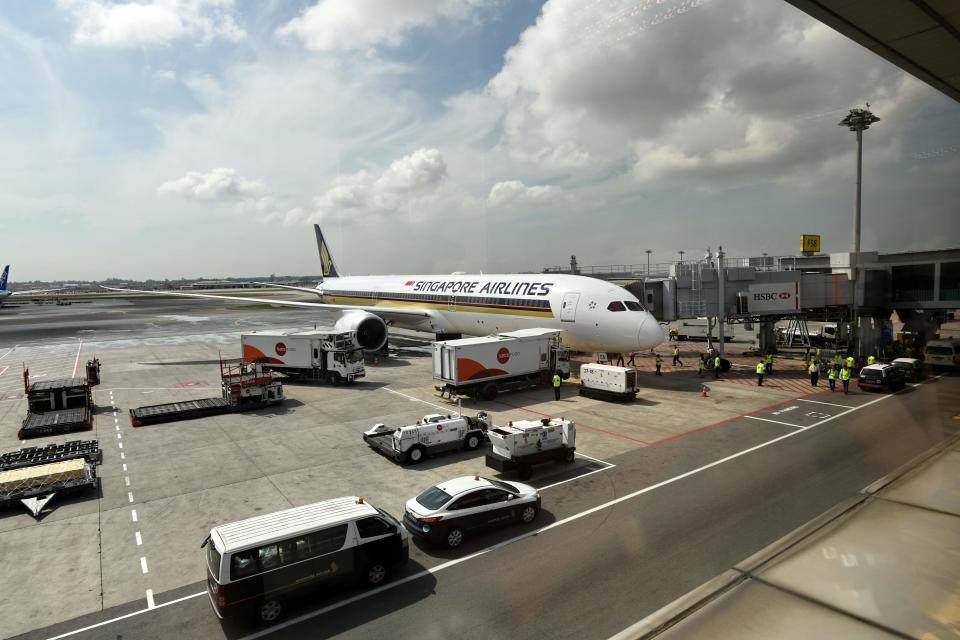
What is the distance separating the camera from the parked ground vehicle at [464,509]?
43.3ft

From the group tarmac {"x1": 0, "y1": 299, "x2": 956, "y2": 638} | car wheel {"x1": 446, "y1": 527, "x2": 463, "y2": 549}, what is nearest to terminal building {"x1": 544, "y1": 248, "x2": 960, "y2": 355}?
tarmac {"x1": 0, "y1": 299, "x2": 956, "y2": 638}

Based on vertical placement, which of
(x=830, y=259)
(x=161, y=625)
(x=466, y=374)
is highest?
(x=830, y=259)

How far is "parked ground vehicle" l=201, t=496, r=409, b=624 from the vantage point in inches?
405

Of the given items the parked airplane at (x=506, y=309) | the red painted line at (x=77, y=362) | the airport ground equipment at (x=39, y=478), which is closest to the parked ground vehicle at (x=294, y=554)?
the airport ground equipment at (x=39, y=478)

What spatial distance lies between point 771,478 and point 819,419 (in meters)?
9.44

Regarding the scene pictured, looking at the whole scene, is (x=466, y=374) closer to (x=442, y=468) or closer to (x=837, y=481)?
(x=442, y=468)

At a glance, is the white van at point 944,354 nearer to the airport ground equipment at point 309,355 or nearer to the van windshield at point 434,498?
the airport ground equipment at point 309,355

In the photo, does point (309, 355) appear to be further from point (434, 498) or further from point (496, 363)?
point (434, 498)

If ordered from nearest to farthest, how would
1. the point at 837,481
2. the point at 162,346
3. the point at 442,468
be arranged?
the point at 837,481 → the point at 442,468 → the point at 162,346

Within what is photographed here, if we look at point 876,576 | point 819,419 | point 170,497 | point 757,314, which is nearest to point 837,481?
point 819,419

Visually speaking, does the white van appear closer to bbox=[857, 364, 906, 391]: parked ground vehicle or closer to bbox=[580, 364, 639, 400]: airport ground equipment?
bbox=[857, 364, 906, 391]: parked ground vehicle

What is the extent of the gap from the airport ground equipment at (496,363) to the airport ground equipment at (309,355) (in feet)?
23.4

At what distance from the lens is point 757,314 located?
3978 centimetres

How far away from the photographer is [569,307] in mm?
32594
